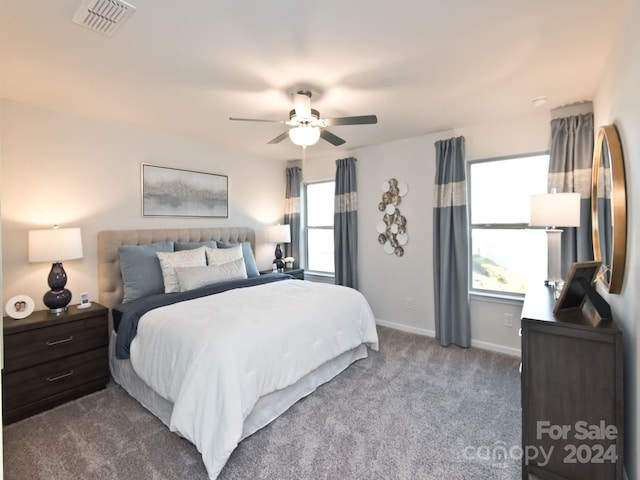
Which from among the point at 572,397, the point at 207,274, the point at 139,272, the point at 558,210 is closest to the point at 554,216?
the point at 558,210

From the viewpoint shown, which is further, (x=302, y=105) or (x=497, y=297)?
(x=497, y=297)

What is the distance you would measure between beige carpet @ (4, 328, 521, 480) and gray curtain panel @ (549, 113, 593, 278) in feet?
4.28

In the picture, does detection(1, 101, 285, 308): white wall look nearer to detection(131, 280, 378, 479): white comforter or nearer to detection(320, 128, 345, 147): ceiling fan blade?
detection(131, 280, 378, 479): white comforter

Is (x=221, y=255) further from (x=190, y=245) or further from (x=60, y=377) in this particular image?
(x=60, y=377)

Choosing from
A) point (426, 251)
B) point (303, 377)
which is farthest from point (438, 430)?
point (426, 251)

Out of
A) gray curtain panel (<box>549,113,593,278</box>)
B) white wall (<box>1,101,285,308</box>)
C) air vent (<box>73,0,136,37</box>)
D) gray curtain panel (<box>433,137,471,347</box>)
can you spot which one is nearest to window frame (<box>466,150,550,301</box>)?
gray curtain panel (<box>433,137,471,347</box>)

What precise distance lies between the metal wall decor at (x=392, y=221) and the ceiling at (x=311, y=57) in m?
1.15

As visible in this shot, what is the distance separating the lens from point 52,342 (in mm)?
2549

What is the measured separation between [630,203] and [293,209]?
4.10m

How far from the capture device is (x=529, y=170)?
11.0 ft

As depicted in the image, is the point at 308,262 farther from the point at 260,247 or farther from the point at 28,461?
the point at 28,461

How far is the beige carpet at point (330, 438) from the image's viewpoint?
191 cm

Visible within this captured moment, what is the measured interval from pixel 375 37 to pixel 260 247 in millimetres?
3559

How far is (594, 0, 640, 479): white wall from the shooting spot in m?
1.54
